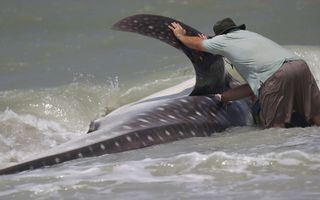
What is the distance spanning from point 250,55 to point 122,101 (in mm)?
2740

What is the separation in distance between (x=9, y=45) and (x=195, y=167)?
7615 mm

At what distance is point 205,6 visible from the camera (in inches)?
557

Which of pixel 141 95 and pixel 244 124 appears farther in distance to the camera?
pixel 141 95

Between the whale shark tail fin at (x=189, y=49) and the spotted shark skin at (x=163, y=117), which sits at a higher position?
the whale shark tail fin at (x=189, y=49)

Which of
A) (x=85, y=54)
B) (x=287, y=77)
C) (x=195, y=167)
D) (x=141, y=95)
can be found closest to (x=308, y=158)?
(x=195, y=167)

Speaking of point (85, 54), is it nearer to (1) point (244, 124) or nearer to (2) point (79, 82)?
(2) point (79, 82)

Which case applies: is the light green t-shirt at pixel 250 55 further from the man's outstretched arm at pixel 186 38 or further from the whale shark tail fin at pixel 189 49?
the whale shark tail fin at pixel 189 49

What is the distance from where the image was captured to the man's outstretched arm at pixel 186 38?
6.91m

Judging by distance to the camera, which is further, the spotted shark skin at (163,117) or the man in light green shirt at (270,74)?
the man in light green shirt at (270,74)

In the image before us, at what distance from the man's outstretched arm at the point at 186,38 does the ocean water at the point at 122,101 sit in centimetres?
80

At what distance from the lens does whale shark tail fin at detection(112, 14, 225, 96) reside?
7.16 meters

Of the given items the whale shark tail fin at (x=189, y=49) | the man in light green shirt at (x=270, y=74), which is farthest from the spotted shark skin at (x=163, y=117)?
the man in light green shirt at (x=270, y=74)

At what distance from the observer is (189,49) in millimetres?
7156

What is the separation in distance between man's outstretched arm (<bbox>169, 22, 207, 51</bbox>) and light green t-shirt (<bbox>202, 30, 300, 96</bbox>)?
7 centimetres
